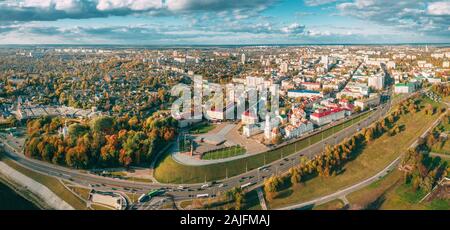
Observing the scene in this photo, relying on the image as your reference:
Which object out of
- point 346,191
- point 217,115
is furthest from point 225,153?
point 217,115

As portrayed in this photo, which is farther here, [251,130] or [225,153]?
[251,130]

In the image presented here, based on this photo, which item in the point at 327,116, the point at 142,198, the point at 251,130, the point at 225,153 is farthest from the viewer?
the point at 327,116

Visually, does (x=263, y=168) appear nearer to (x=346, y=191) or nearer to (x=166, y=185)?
(x=346, y=191)

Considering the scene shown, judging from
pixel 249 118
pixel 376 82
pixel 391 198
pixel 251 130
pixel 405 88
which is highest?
pixel 376 82

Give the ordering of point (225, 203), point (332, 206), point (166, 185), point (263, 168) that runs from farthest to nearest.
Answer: point (263, 168), point (166, 185), point (225, 203), point (332, 206)

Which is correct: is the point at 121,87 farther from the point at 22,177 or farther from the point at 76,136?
the point at 22,177

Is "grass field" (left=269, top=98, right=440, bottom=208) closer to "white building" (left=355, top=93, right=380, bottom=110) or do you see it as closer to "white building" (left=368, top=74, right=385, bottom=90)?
"white building" (left=355, top=93, right=380, bottom=110)

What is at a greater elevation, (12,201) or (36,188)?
(36,188)

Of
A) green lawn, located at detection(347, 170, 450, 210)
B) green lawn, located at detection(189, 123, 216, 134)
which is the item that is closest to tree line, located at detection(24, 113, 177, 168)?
green lawn, located at detection(189, 123, 216, 134)
